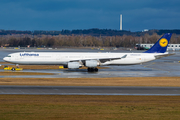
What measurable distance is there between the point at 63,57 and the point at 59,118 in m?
33.9

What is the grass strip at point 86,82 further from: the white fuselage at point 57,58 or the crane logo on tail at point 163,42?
the crane logo on tail at point 163,42

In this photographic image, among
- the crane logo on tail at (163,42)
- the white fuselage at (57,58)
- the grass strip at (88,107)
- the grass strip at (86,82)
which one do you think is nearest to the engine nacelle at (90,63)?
the white fuselage at (57,58)

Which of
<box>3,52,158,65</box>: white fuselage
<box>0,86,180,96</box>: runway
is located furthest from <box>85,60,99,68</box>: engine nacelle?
<box>0,86,180,96</box>: runway

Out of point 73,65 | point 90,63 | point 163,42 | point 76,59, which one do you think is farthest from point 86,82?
point 163,42

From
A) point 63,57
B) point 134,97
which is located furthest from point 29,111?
point 63,57

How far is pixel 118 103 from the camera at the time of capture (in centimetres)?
2334

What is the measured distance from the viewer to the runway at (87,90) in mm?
27781

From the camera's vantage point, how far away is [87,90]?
2959cm

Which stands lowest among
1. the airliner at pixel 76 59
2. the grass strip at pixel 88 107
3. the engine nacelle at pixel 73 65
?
the grass strip at pixel 88 107

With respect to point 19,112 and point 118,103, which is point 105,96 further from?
point 19,112

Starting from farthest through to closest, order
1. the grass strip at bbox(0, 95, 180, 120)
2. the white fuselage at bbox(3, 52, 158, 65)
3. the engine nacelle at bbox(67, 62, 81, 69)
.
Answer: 1. the white fuselage at bbox(3, 52, 158, 65)
2. the engine nacelle at bbox(67, 62, 81, 69)
3. the grass strip at bbox(0, 95, 180, 120)

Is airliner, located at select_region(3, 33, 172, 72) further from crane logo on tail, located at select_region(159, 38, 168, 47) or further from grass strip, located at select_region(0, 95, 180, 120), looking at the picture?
grass strip, located at select_region(0, 95, 180, 120)

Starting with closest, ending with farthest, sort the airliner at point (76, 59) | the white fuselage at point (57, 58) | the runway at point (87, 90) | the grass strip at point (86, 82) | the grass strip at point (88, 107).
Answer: the grass strip at point (88, 107)
the runway at point (87, 90)
the grass strip at point (86, 82)
the airliner at point (76, 59)
the white fuselage at point (57, 58)

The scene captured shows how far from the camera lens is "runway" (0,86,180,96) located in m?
27.8
